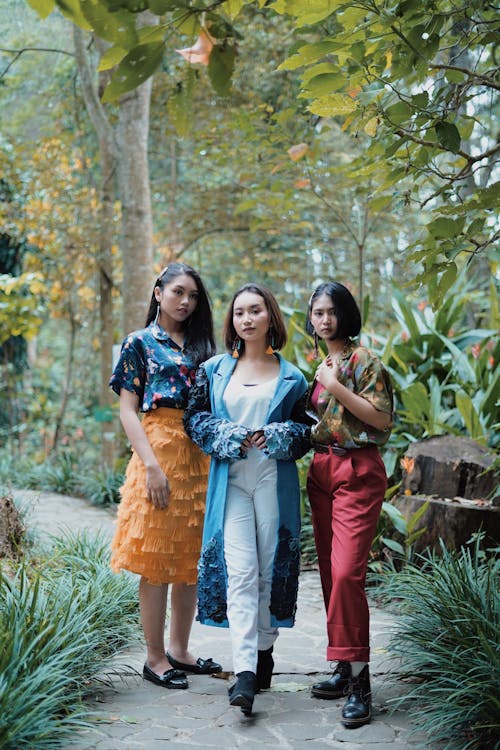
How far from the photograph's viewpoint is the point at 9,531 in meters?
4.98

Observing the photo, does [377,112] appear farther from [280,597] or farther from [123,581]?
[123,581]

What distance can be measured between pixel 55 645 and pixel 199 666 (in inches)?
31.9

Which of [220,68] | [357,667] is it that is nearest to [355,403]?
[357,667]

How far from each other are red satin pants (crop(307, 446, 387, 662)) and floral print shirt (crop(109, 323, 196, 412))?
67 centimetres

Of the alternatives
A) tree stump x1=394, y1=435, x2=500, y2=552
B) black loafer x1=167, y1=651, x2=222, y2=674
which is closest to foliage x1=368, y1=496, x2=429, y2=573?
tree stump x1=394, y1=435, x2=500, y2=552

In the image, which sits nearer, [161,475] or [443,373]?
[161,475]

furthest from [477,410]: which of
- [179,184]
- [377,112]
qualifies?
[179,184]

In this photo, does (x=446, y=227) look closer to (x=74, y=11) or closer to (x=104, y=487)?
(x=74, y=11)

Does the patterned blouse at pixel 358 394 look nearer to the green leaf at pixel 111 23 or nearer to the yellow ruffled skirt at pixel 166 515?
the yellow ruffled skirt at pixel 166 515

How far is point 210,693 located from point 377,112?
2375mm

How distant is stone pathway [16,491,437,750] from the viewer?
262cm

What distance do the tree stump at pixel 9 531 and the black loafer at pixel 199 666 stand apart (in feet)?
6.06

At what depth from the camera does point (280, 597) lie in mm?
2980

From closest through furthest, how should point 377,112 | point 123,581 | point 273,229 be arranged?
point 377,112, point 123,581, point 273,229
